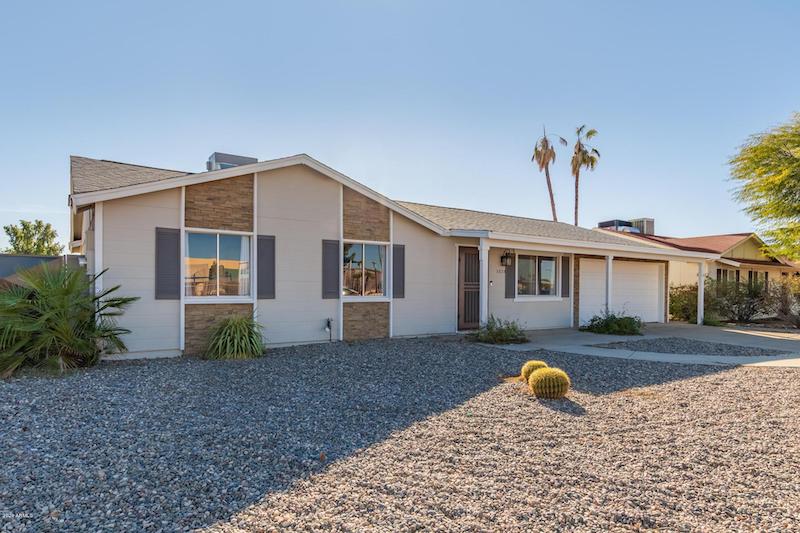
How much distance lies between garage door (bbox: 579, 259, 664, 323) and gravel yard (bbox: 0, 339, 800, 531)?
8.54 meters

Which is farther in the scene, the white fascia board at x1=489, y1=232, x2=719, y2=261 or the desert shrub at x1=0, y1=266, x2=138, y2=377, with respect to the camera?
the white fascia board at x1=489, y1=232, x2=719, y2=261

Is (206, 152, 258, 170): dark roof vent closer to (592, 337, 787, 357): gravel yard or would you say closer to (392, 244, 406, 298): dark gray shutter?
(392, 244, 406, 298): dark gray shutter

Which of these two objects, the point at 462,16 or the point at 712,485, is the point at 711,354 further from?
the point at 462,16

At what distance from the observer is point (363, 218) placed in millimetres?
11391

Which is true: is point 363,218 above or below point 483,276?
above

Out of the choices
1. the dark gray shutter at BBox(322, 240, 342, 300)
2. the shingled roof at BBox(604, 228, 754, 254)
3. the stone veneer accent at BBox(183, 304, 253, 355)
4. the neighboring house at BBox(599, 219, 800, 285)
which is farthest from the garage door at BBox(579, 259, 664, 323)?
the stone veneer accent at BBox(183, 304, 253, 355)

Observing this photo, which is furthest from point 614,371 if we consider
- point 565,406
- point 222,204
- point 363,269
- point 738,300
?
point 738,300

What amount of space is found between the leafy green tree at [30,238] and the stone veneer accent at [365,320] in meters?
24.7

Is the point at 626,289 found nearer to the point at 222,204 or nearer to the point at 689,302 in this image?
the point at 689,302

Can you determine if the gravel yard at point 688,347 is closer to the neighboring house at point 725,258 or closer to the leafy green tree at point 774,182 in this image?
the leafy green tree at point 774,182

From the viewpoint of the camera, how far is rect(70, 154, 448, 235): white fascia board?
8.09 metres

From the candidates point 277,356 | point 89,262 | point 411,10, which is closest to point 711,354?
point 277,356

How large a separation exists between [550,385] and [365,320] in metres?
5.87

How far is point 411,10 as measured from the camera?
36.0ft
